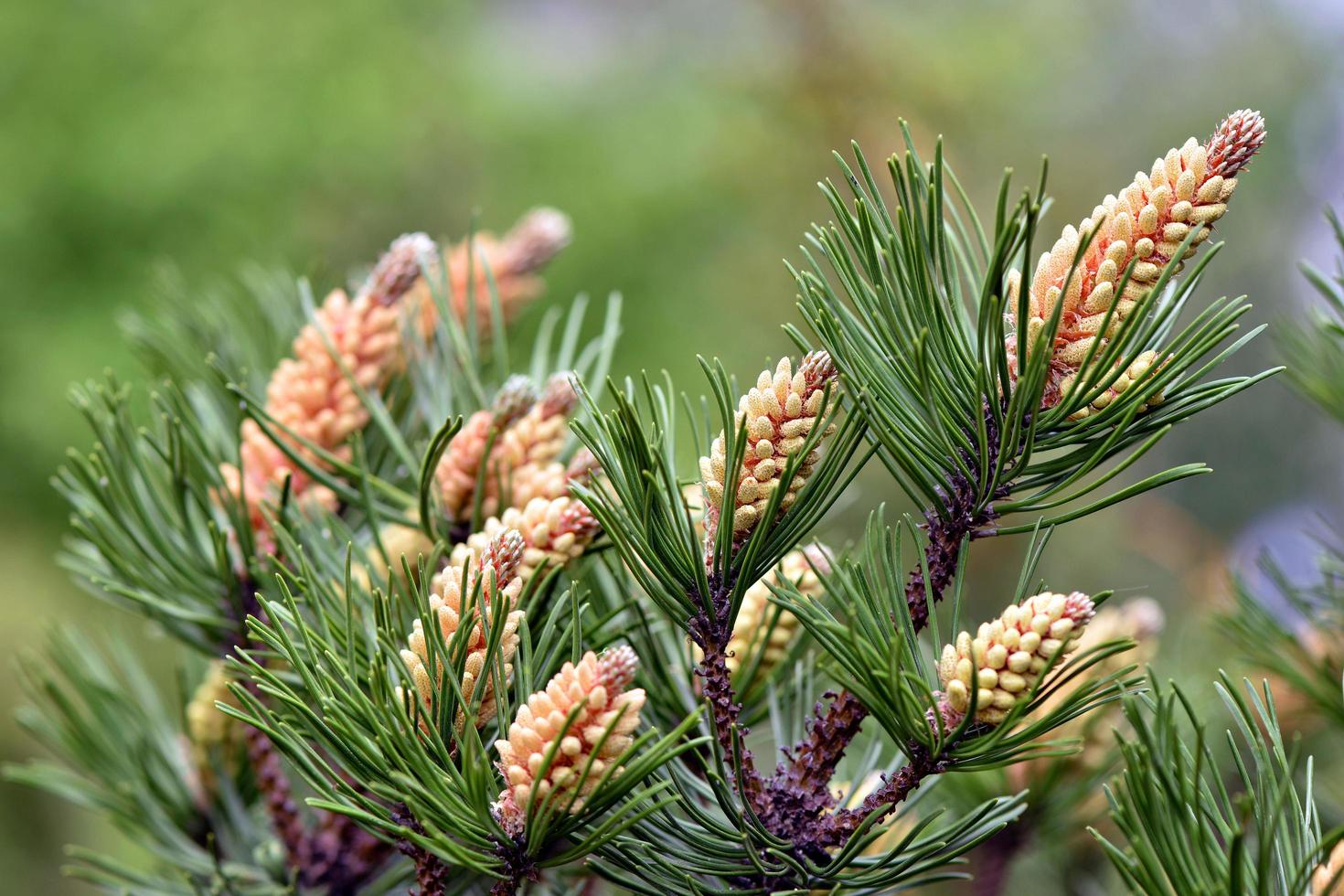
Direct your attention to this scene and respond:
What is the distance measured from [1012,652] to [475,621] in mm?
80

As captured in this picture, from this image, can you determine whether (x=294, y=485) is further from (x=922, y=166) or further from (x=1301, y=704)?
(x=1301, y=704)

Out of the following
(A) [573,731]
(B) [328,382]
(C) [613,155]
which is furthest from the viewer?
(C) [613,155]

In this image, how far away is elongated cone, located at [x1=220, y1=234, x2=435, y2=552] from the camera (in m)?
0.24

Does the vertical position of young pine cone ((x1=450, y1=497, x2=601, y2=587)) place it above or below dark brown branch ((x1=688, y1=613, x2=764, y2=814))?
above

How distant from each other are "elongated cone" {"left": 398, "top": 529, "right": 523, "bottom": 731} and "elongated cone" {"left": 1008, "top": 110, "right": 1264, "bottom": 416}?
0.28 feet

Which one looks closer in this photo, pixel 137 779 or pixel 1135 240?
pixel 1135 240

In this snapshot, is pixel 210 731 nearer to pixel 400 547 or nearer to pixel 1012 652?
pixel 400 547

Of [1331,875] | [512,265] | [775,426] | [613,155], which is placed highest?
[613,155]

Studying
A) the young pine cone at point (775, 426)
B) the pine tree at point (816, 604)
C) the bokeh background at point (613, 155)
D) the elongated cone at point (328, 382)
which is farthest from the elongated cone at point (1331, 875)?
the bokeh background at point (613, 155)

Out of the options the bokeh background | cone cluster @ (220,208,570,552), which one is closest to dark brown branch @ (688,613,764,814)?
cone cluster @ (220,208,570,552)

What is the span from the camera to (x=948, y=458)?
0.17 meters

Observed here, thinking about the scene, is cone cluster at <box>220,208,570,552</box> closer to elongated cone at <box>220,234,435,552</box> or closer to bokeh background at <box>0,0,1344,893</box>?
elongated cone at <box>220,234,435,552</box>

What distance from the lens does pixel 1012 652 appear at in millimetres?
151

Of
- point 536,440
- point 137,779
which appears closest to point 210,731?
point 137,779
